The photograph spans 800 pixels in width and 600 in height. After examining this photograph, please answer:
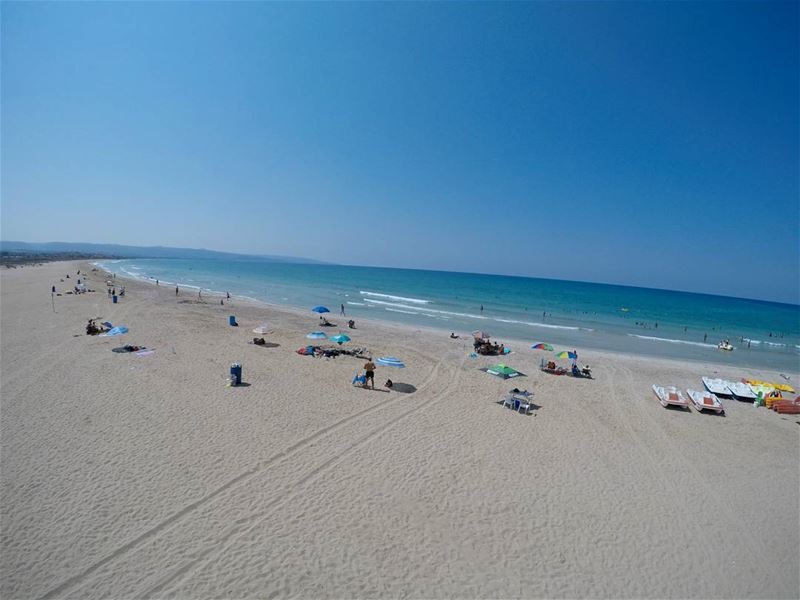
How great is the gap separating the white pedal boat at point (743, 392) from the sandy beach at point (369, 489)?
1405 millimetres

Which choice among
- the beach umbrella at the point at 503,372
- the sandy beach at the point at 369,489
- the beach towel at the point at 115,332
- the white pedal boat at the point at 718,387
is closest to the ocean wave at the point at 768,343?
the white pedal boat at the point at 718,387

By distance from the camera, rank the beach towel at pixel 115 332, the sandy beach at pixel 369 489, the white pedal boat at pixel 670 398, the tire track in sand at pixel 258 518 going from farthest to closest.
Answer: the beach towel at pixel 115 332, the white pedal boat at pixel 670 398, the sandy beach at pixel 369 489, the tire track in sand at pixel 258 518

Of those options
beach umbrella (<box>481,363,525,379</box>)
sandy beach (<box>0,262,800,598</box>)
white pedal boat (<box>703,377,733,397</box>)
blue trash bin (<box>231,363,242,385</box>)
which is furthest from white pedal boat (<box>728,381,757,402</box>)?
blue trash bin (<box>231,363,242,385</box>)

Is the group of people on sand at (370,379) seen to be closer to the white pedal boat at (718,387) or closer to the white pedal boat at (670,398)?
the white pedal boat at (670,398)

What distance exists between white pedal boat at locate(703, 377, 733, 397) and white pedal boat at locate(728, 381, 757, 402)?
17 centimetres

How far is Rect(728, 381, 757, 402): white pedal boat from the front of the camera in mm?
15250

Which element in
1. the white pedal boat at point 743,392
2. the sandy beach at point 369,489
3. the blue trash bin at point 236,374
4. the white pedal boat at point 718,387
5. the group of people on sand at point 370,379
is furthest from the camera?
the white pedal boat at point 718,387

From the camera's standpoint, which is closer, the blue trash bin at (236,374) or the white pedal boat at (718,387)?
the blue trash bin at (236,374)

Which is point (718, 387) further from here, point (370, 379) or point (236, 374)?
point (236, 374)

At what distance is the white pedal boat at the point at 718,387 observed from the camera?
15789 millimetres

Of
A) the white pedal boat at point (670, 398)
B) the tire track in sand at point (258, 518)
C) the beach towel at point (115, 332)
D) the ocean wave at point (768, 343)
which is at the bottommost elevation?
the tire track in sand at point (258, 518)

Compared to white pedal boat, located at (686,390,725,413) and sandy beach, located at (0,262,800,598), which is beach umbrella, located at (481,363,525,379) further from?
white pedal boat, located at (686,390,725,413)

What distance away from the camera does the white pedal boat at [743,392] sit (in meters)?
15.2

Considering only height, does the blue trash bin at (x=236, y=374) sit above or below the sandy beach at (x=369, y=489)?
above
